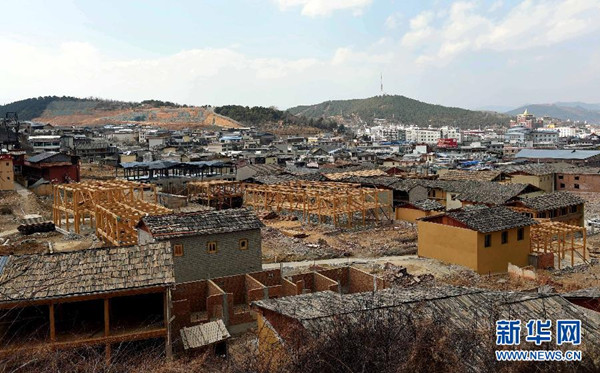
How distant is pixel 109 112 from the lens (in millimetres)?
165875

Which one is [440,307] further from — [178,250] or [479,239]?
[479,239]

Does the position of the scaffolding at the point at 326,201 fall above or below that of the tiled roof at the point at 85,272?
below

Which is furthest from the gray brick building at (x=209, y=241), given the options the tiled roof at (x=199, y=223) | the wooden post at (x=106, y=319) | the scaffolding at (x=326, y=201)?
the scaffolding at (x=326, y=201)

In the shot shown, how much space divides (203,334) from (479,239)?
12798 mm

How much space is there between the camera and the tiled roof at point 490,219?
22156 millimetres

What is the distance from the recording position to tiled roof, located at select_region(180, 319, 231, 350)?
13352 mm

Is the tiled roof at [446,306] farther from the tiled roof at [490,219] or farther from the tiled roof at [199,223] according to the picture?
the tiled roof at [490,219]

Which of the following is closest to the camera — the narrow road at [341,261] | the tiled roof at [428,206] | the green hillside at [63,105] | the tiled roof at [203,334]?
the tiled roof at [203,334]

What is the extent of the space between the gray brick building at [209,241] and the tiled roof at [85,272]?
206 inches

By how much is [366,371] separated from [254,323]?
923 centimetres

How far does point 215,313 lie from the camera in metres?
15.6

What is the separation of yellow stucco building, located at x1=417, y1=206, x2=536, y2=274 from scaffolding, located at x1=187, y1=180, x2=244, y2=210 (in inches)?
782

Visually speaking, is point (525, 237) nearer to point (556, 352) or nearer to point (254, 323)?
point (254, 323)

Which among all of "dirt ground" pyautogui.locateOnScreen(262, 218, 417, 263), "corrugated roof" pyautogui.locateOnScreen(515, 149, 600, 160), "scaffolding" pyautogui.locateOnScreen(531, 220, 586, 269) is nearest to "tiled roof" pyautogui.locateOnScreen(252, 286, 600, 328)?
"dirt ground" pyautogui.locateOnScreen(262, 218, 417, 263)
